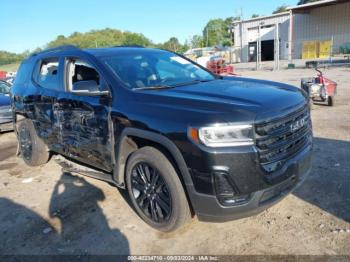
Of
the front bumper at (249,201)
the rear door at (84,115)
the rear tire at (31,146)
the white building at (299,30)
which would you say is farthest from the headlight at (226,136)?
the white building at (299,30)

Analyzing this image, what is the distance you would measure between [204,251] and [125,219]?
1.09 meters

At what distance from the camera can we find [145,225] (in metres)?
3.58

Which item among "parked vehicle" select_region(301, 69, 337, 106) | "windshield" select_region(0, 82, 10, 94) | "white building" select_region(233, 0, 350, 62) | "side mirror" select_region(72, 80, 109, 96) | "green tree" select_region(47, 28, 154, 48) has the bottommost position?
"parked vehicle" select_region(301, 69, 337, 106)

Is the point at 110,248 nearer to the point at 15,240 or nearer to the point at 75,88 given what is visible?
the point at 15,240

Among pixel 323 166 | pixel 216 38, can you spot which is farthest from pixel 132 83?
pixel 216 38

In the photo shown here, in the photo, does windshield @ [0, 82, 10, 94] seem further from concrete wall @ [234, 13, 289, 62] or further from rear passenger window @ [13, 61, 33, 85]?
concrete wall @ [234, 13, 289, 62]

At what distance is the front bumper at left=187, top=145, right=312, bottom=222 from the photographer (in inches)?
111

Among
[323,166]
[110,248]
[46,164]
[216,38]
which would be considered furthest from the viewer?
[216,38]

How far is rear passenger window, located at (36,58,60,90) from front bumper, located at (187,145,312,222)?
9.07 ft

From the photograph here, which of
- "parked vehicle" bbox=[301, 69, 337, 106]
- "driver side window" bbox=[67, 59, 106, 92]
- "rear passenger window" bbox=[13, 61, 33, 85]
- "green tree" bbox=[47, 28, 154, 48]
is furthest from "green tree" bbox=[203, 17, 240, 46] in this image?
"driver side window" bbox=[67, 59, 106, 92]

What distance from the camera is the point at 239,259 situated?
9.47 feet

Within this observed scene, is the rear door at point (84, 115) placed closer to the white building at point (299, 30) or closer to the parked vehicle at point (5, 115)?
the parked vehicle at point (5, 115)

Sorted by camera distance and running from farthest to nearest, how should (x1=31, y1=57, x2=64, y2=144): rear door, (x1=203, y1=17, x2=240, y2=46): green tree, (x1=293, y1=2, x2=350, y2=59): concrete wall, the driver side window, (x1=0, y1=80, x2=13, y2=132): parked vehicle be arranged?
1. (x1=203, y1=17, x2=240, y2=46): green tree
2. (x1=293, y1=2, x2=350, y2=59): concrete wall
3. (x1=0, y1=80, x2=13, y2=132): parked vehicle
4. (x1=31, y1=57, x2=64, y2=144): rear door
5. the driver side window

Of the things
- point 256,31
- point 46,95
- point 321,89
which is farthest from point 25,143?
point 256,31
